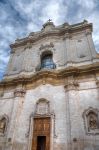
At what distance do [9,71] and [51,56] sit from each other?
4609 mm

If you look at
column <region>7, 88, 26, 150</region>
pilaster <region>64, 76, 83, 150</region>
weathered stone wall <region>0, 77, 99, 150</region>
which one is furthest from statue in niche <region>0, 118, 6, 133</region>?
pilaster <region>64, 76, 83, 150</region>

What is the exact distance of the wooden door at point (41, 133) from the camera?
32.4ft

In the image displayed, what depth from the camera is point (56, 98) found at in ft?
36.8

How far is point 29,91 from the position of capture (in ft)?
40.8

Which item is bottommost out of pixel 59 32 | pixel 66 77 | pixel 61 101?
pixel 61 101

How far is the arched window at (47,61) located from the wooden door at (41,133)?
516cm

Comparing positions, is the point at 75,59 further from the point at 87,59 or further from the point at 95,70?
the point at 95,70

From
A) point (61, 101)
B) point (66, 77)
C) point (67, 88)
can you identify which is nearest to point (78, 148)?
point (61, 101)

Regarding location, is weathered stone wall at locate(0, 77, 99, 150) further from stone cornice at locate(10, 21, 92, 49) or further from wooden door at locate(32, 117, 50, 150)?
stone cornice at locate(10, 21, 92, 49)

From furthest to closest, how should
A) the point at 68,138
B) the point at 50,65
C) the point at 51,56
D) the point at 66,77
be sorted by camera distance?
1. the point at 51,56
2. the point at 50,65
3. the point at 66,77
4. the point at 68,138

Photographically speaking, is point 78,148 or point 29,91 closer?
point 78,148

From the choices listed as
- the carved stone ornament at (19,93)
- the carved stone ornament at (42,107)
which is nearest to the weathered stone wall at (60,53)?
the carved stone ornament at (19,93)

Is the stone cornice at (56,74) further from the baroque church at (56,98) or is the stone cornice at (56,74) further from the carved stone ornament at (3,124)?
the carved stone ornament at (3,124)

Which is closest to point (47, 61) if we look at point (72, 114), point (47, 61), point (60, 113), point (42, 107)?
point (47, 61)
